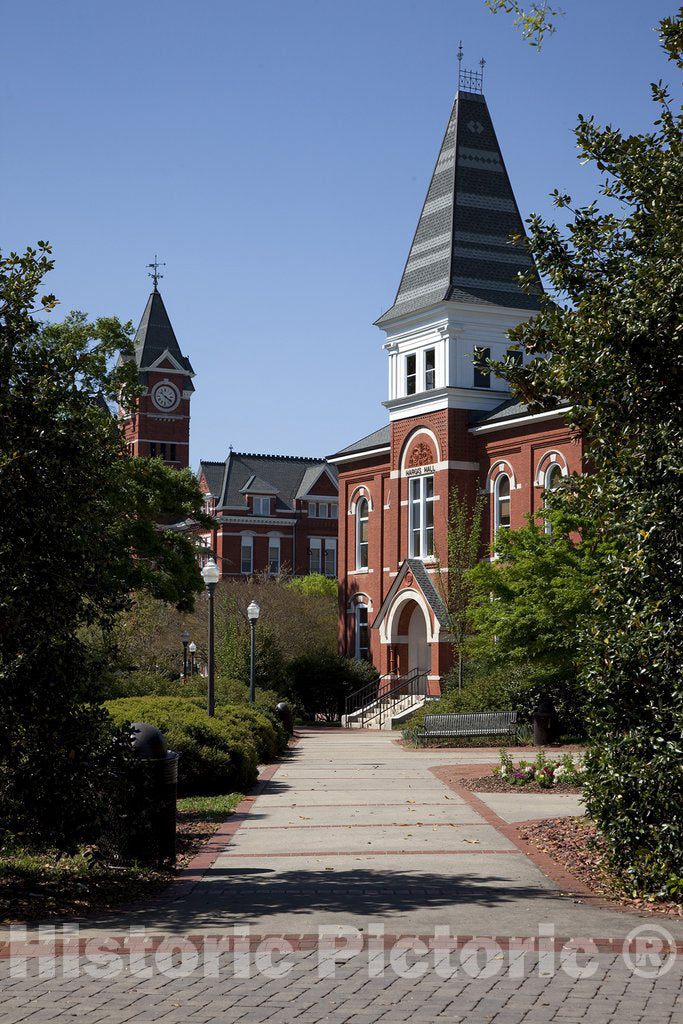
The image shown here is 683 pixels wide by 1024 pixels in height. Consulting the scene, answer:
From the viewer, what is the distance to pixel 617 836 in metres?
9.56

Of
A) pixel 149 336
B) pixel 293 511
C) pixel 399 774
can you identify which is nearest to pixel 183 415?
pixel 149 336

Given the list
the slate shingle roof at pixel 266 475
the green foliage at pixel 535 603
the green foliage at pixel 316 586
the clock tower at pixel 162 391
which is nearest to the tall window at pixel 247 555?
the slate shingle roof at pixel 266 475

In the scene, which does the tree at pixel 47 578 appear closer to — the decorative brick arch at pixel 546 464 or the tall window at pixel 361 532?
the decorative brick arch at pixel 546 464

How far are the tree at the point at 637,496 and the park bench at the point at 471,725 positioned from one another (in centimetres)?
1937

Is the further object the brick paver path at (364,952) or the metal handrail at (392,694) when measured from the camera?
the metal handrail at (392,694)

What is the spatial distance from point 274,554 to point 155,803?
70.6 meters

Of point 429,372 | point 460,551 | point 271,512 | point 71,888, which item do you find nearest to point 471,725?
point 460,551

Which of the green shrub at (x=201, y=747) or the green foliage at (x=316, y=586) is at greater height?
the green foliage at (x=316, y=586)

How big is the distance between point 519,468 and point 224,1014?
3451 cm

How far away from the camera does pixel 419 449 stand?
43.8m

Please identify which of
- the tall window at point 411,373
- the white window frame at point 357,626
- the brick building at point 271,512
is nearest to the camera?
the tall window at point 411,373

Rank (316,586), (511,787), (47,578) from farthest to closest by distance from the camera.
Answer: (316,586) < (511,787) < (47,578)

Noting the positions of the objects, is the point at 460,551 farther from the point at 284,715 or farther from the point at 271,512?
the point at 271,512

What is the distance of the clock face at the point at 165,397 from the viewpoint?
90.2 metres
